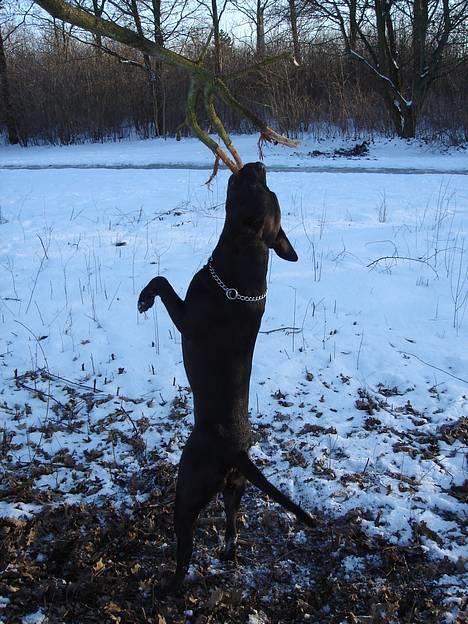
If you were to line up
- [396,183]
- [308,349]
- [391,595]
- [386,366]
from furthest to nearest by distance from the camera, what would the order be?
[396,183], [308,349], [386,366], [391,595]

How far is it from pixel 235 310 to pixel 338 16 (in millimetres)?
17423

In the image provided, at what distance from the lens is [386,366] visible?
458cm

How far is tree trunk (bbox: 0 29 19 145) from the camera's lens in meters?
21.1

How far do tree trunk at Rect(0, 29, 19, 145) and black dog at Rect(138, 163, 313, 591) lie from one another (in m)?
22.5

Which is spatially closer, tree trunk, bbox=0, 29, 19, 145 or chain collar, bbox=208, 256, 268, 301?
chain collar, bbox=208, 256, 268, 301

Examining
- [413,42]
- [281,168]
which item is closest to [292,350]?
[281,168]

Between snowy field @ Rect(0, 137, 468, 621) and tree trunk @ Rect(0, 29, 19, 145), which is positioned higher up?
tree trunk @ Rect(0, 29, 19, 145)

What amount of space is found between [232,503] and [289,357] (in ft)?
7.70

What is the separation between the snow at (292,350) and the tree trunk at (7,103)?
1448 centimetres

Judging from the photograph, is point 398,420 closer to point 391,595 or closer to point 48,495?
point 391,595

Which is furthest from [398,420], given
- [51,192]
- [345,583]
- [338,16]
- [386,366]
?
[338,16]

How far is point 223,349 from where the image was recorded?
2.22 meters

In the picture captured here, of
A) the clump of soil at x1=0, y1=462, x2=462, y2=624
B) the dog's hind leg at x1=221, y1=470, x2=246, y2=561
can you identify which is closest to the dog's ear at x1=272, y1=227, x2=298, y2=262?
the dog's hind leg at x1=221, y1=470, x2=246, y2=561

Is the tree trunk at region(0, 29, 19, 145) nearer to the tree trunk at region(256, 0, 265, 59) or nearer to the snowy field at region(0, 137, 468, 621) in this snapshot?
the tree trunk at region(256, 0, 265, 59)
